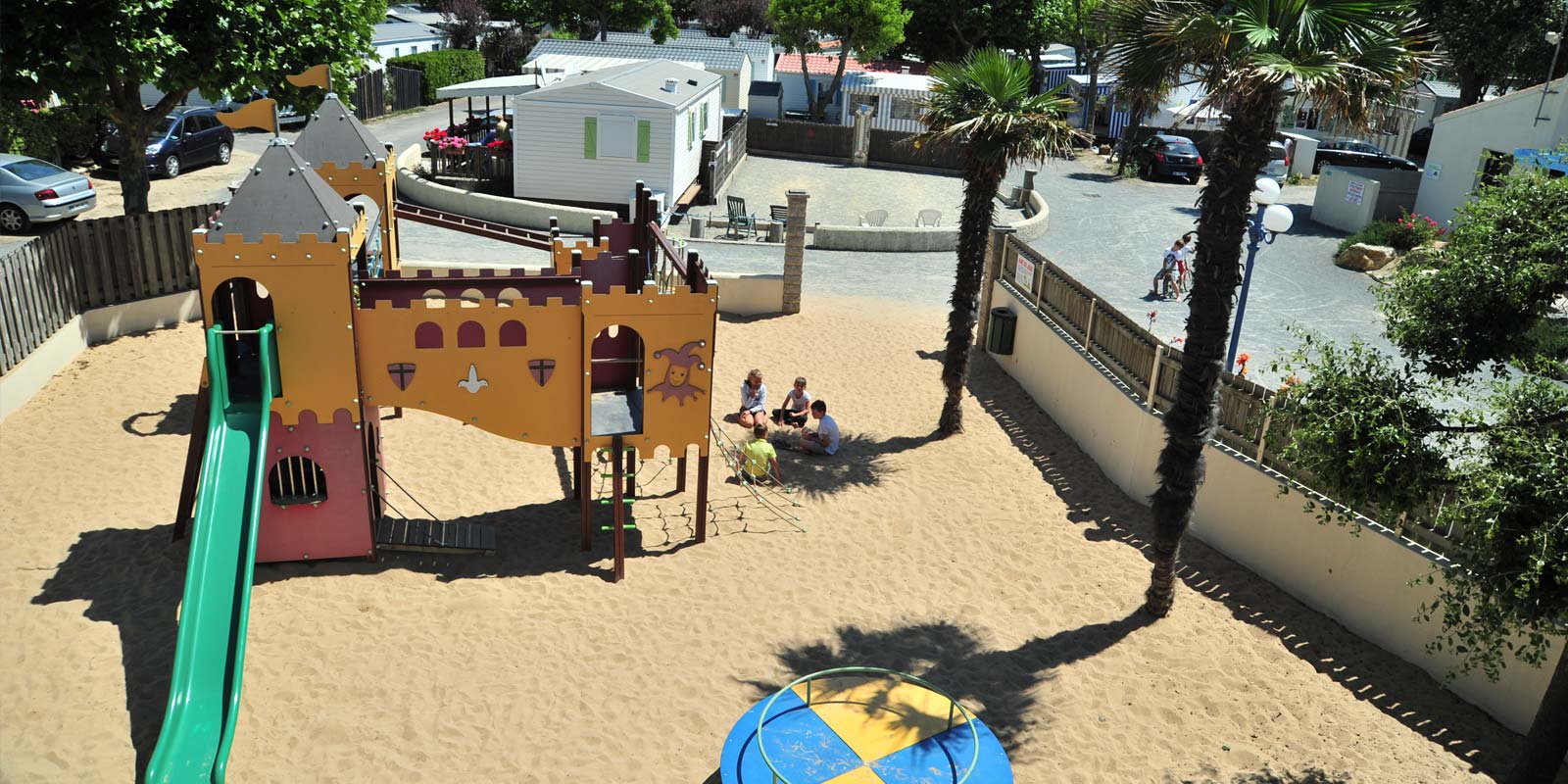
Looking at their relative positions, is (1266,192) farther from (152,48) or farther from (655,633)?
(152,48)

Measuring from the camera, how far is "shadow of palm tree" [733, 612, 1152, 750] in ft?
29.6

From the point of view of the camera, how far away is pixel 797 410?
14.3 m

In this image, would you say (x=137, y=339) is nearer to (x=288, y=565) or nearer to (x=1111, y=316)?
(x=288, y=565)

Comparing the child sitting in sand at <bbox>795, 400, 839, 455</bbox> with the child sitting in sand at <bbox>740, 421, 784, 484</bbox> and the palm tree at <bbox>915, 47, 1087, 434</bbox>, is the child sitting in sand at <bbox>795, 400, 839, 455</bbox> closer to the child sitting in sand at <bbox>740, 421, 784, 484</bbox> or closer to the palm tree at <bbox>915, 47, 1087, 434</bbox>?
the child sitting in sand at <bbox>740, 421, 784, 484</bbox>

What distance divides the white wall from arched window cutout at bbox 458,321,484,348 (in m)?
7.39

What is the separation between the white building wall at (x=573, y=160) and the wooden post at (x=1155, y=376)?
15.5 metres

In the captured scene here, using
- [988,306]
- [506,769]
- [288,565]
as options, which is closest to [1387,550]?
[506,769]

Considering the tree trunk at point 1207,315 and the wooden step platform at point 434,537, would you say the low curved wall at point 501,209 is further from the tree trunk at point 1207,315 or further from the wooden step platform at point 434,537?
the tree trunk at point 1207,315

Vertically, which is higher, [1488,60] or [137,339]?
[1488,60]

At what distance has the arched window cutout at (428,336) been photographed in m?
9.96

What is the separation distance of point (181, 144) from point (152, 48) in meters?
12.3

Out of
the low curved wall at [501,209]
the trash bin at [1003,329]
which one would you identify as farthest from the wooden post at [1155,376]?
the low curved wall at [501,209]

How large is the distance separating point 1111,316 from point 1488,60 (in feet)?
100.0

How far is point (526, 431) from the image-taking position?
10523 millimetres
